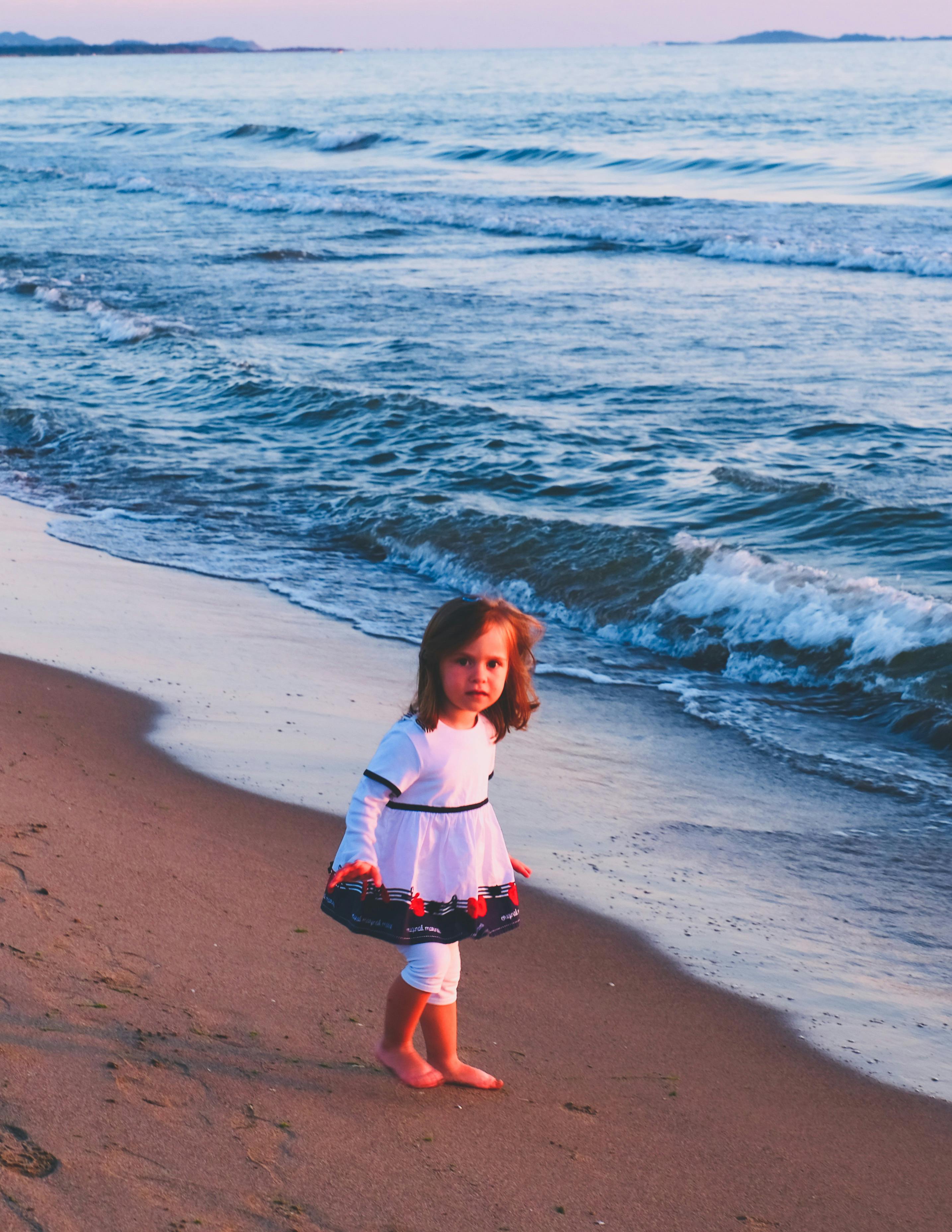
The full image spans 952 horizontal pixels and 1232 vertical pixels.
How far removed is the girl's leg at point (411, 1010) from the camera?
2.89 metres

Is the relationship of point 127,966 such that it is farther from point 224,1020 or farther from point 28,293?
point 28,293

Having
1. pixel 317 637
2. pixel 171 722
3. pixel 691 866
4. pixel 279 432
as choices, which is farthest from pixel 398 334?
pixel 691 866

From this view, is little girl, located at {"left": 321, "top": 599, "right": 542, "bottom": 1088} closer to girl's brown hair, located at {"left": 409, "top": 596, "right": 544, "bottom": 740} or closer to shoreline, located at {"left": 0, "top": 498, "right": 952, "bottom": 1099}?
girl's brown hair, located at {"left": 409, "top": 596, "right": 544, "bottom": 740}

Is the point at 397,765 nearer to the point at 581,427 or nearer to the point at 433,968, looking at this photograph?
the point at 433,968

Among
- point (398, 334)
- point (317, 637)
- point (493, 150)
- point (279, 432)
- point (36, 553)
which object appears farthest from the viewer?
point (493, 150)

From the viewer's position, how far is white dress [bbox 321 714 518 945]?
282 cm

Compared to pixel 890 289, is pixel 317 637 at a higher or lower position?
lower

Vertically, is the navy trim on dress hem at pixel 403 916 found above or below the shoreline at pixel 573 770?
above

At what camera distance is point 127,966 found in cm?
314

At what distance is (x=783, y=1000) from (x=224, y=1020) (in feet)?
5.61


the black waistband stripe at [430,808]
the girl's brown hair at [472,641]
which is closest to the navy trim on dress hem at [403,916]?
the black waistband stripe at [430,808]

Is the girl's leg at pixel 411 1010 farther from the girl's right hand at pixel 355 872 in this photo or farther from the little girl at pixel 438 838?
the girl's right hand at pixel 355 872

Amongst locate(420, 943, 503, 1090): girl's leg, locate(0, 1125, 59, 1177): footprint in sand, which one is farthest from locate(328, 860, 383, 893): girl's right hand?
locate(0, 1125, 59, 1177): footprint in sand

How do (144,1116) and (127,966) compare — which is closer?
(144,1116)
